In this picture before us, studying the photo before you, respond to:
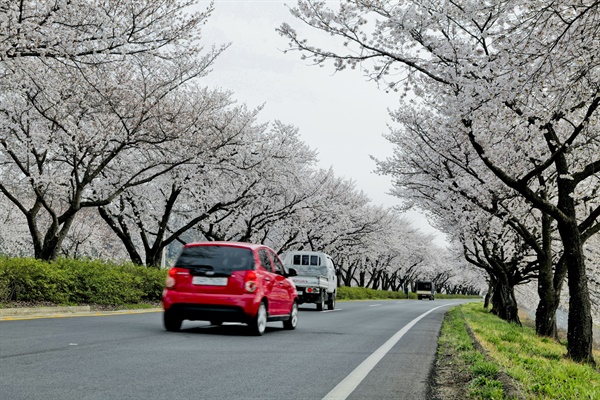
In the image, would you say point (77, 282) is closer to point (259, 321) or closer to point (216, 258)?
point (216, 258)

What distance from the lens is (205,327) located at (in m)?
12.6

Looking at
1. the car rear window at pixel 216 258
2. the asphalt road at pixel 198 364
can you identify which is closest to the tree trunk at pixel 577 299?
the asphalt road at pixel 198 364

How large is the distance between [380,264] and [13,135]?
61204 millimetres

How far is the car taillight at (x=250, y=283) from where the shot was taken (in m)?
10.7

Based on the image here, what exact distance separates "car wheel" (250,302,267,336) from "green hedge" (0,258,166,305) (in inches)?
255

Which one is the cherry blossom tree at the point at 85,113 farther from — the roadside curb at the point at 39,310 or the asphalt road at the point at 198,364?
the asphalt road at the point at 198,364

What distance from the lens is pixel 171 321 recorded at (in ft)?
36.2

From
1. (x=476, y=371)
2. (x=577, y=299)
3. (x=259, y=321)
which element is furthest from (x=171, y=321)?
(x=577, y=299)

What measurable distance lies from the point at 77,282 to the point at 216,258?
7.29 metres

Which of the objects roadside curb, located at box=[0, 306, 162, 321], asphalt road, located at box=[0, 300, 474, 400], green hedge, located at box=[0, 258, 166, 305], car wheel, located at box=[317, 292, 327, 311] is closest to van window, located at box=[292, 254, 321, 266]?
car wheel, located at box=[317, 292, 327, 311]

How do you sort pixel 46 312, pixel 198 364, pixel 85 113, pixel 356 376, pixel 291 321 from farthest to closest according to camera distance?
pixel 85 113, pixel 46 312, pixel 291 321, pixel 198 364, pixel 356 376

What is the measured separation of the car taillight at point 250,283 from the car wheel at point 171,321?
1326mm

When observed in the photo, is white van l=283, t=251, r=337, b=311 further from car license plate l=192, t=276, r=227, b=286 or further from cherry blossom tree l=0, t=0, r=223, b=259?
car license plate l=192, t=276, r=227, b=286

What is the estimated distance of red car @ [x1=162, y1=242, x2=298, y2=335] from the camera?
10.6m
